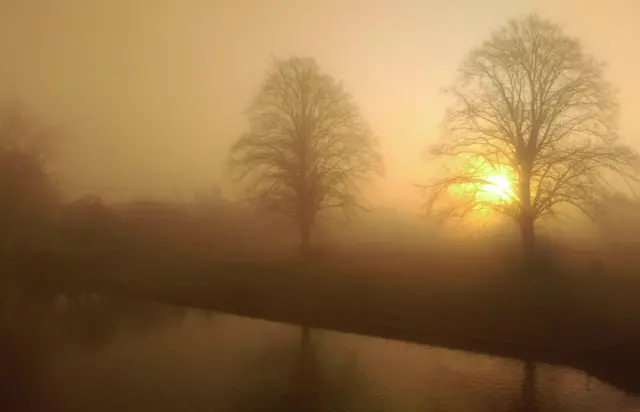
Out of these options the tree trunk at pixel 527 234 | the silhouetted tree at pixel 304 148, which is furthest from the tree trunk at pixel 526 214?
the silhouetted tree at pixel 304 148

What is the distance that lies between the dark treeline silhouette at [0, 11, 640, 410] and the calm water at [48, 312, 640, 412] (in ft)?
1.41

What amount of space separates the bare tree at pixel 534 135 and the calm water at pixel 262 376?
1.91m

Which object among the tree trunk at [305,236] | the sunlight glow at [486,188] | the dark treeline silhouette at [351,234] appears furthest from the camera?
the tree trunk at [305,236]

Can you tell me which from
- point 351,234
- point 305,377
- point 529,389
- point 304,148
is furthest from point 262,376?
point 304,148

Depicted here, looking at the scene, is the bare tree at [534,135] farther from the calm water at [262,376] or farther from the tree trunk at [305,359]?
the calm water at [262,376]

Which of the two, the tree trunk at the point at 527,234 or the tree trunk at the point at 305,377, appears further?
the tree trunk at the point at 527,234

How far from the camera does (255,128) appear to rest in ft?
26.3

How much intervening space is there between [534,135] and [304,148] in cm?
273

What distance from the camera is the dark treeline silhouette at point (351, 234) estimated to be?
660 centimetres

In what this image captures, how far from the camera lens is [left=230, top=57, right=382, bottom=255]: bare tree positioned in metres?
7.80

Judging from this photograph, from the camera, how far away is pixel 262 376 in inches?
211

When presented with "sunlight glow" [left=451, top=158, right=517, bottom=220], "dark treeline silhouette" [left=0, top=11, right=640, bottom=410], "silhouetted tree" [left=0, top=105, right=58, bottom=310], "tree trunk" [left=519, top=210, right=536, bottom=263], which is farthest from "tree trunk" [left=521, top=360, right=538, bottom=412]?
"silhouetted tree" [left=0, top=105, right=58, bottom=310]

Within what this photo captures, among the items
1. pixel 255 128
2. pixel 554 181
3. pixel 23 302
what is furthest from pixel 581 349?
pixel 23 302

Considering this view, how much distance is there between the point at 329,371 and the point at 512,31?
4403 mm
